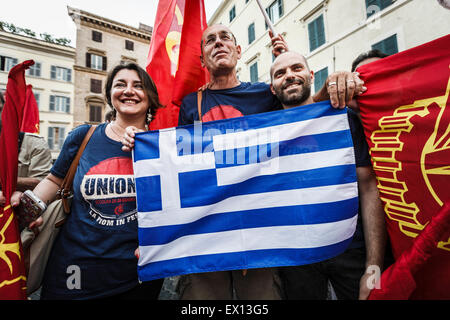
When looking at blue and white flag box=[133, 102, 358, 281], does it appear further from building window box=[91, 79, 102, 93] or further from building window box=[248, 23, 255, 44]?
building window box=[91, 79, 102, 93]

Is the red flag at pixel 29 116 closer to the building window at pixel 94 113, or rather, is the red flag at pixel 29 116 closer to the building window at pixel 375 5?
the building window at pixel 375 5

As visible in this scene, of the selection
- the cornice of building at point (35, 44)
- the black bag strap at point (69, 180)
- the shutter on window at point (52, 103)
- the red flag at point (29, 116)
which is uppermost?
the cornice of building at point (35, 44)

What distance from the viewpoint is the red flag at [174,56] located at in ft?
8.20

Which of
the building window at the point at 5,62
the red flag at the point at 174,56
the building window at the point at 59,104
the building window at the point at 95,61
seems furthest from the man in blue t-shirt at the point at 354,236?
the building window at the point at 5,62

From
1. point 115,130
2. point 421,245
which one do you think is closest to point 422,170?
point 421,245

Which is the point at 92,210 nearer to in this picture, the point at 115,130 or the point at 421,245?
the point at 115,130

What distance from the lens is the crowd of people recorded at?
1.47 metres

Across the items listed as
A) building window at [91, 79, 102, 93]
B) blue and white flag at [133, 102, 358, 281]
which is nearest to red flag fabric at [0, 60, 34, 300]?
blue and white flag at [133, 102, 358, 281]

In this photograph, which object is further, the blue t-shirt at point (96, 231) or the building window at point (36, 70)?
the building window at point (36, 70)

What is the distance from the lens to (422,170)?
4.38ft

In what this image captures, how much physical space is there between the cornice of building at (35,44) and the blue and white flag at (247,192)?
1072 inches

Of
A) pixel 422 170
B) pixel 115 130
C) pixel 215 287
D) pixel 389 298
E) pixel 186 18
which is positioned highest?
pixel 186 18

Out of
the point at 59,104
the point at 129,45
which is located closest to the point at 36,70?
the point at 59,104

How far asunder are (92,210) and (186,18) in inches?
89.7
